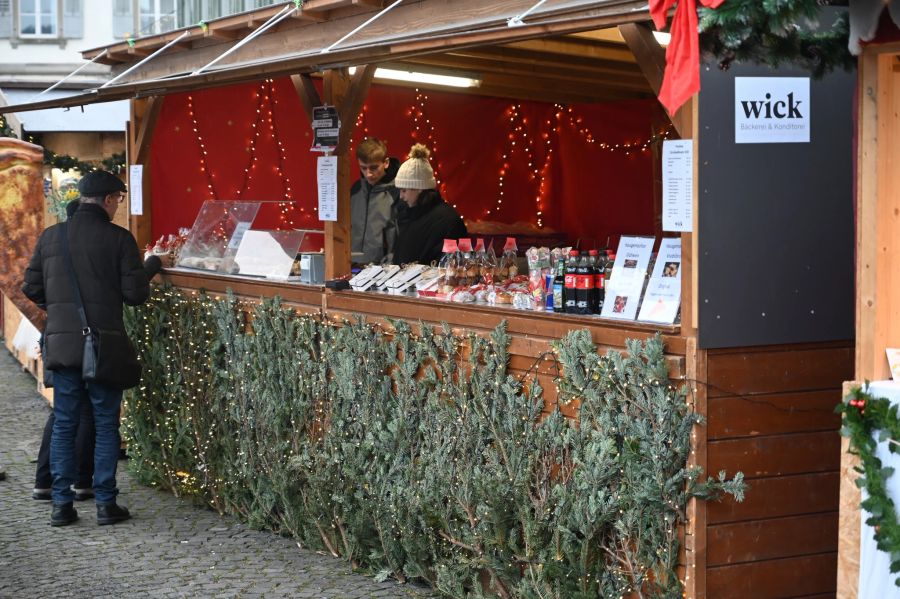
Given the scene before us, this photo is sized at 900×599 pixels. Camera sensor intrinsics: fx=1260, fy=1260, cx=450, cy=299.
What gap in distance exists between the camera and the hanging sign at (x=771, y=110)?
4.78 m

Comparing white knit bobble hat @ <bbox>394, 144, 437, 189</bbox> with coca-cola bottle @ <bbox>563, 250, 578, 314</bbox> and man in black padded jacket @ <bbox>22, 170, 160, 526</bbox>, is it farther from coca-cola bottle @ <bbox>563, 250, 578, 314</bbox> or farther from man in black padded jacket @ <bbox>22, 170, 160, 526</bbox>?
coca-cola bottle @ <bbox>563, 250, 578, 314</bbox>

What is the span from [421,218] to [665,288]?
3.67m

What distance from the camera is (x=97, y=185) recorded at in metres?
7.67

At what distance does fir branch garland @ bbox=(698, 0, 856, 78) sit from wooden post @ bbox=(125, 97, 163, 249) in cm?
605

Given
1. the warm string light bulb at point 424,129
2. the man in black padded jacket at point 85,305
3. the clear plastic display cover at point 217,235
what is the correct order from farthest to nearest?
the warm string light bulb at point 424,129, the clear plastic display cover at point 217,235, the man in black padded jacket at point 85,305

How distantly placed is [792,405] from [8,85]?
26007 millimetres

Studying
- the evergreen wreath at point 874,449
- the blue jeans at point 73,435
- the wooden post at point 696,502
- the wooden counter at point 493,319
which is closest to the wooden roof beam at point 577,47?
the wooden counter at point 493,319

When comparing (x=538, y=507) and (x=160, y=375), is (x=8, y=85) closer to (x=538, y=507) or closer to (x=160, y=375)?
(x=160, y=375)

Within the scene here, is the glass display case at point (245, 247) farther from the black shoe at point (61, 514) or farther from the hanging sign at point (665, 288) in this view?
the hanging sign at point (665, 288)

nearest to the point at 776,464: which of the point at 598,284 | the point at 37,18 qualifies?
the point at 598,284

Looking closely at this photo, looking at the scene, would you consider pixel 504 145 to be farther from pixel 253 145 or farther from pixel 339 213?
pixel 339 213

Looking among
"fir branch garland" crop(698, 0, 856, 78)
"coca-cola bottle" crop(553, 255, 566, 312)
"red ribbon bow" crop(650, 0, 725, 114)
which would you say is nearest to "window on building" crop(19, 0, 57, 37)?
"coca-cola bottle" crop(553, 255, 566, 312)

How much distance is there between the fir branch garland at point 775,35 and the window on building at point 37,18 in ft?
106

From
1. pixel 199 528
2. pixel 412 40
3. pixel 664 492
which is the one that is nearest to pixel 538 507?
pixel 664 492
